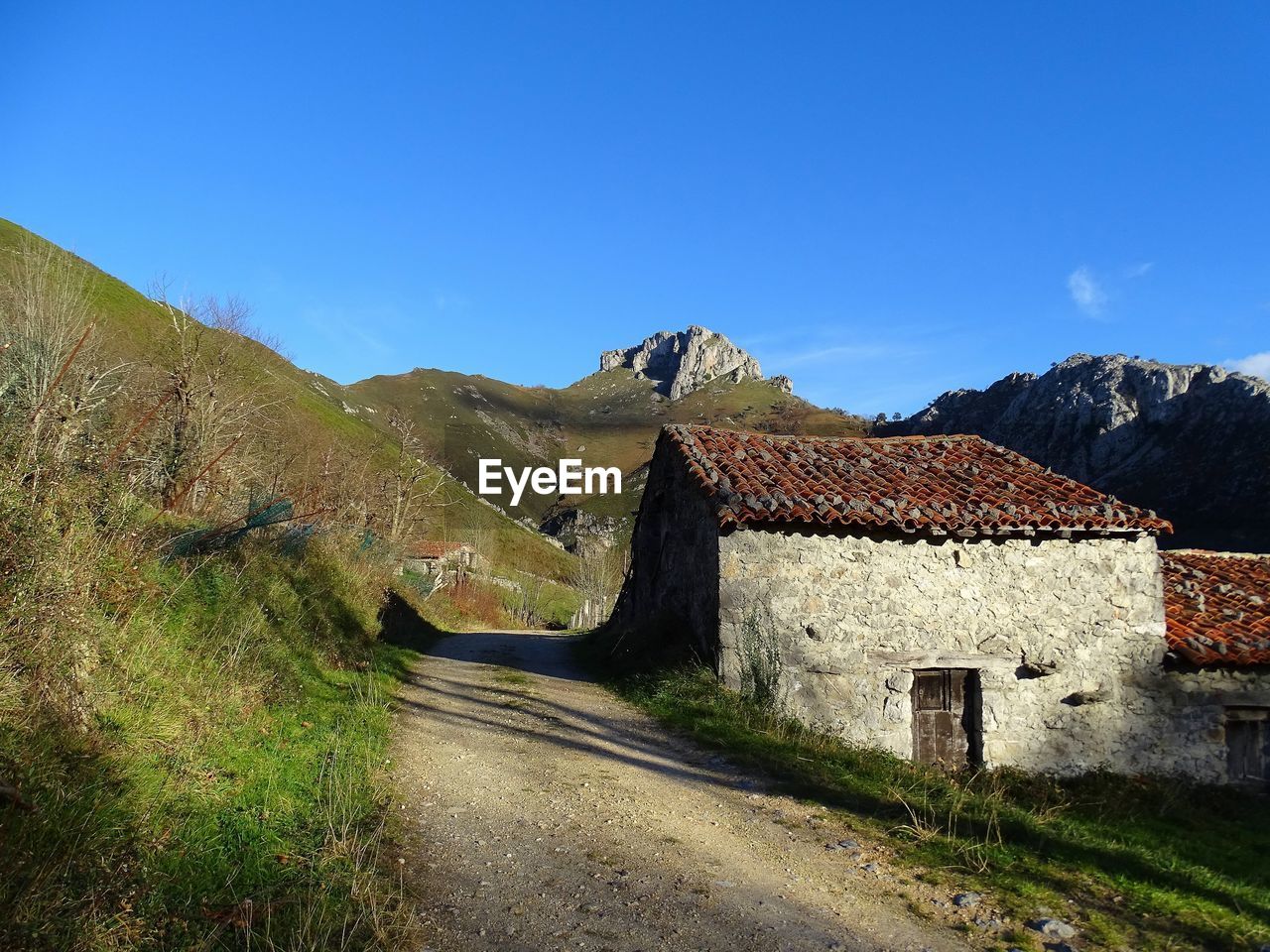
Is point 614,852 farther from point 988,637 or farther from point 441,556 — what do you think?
point 441,556

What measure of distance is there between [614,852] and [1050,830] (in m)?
3.83

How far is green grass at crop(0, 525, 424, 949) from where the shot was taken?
3.22 meters

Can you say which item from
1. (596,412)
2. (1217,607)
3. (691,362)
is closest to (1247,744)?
(1217,607)

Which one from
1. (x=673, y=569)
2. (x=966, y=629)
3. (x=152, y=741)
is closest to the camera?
(x=152, y=741)

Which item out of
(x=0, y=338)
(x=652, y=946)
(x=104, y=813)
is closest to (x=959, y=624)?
(x=652, y=946)

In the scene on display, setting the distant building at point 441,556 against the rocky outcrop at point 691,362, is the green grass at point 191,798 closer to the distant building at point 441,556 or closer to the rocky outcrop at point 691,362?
the distant building at point 441,556

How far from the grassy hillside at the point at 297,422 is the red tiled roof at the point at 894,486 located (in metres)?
13.8

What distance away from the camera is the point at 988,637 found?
34.9 ft

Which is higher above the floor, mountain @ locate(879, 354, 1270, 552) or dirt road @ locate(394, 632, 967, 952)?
mountain @ locate(879, 354, 1270, 552)

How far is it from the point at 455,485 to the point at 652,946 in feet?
213

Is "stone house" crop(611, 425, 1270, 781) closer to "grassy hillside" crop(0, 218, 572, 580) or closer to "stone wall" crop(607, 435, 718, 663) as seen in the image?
"stone wall" crop(607, 435, 718, 663)

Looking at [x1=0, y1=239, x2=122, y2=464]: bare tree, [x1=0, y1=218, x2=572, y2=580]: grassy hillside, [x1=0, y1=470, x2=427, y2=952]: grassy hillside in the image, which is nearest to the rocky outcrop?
[x1=0, y1=218, x2=572, y2=580]: grassy hillside

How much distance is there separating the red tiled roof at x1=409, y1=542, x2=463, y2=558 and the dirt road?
35011 millimetres

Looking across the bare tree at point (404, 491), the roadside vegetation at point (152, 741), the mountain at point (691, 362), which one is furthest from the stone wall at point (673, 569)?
the mountain at point (691, 362)
